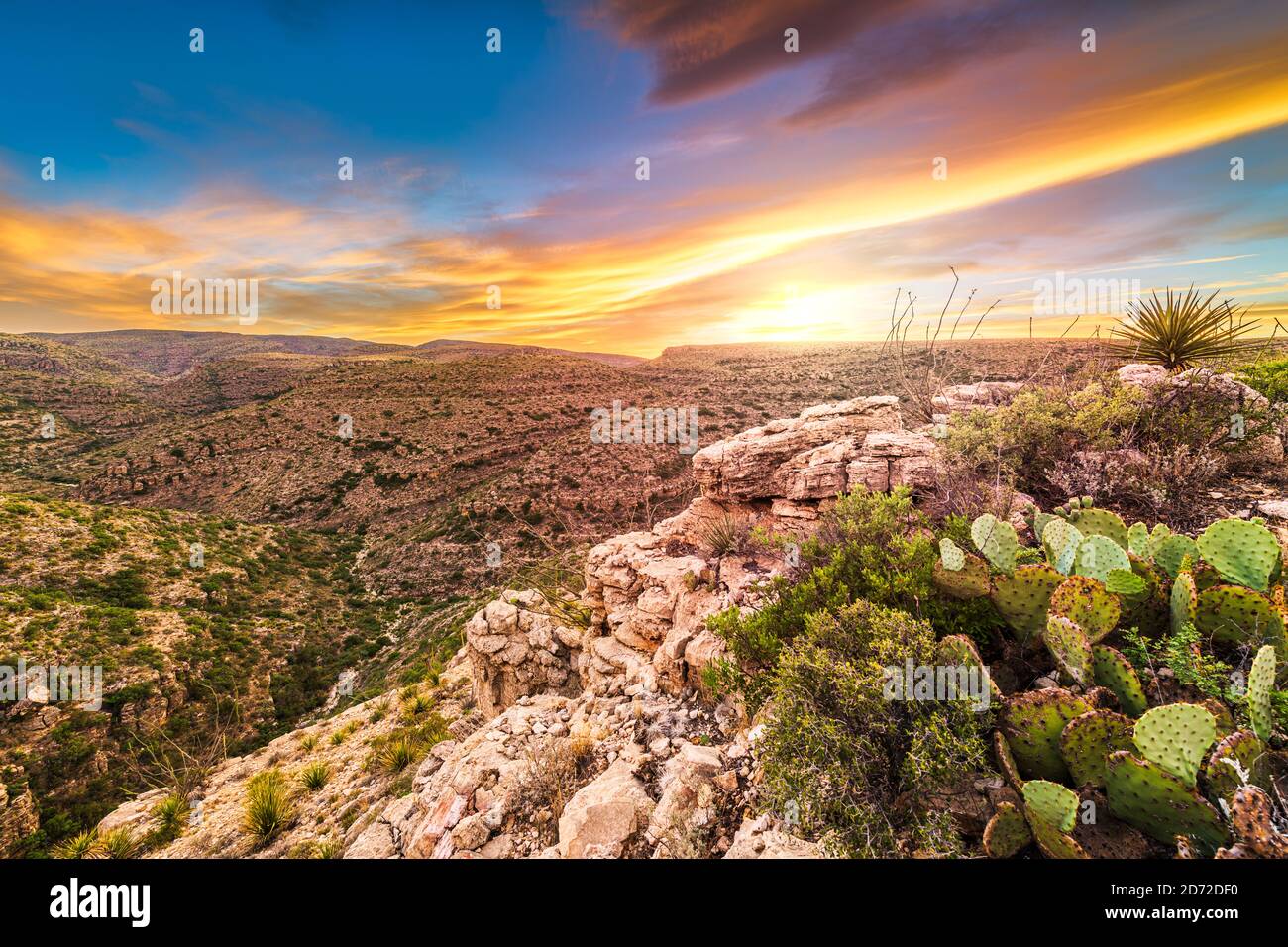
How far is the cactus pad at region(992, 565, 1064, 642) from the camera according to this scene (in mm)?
3201

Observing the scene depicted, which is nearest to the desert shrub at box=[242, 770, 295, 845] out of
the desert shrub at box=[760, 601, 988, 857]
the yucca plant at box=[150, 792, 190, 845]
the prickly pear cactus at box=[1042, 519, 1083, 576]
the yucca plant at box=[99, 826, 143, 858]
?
the yucca plant at box=[150, 792, 190, 845]

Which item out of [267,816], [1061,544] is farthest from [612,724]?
[267,816]

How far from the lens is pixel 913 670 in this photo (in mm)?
2896

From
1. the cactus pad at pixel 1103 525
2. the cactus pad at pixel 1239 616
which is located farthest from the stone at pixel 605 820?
the cactus pad at pixel 1103 525

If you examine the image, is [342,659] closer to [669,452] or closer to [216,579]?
[216,579]

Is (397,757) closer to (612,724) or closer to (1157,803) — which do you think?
(612,724)

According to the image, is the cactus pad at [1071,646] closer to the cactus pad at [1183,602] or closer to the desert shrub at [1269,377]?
the cactus pad at [1183,602]

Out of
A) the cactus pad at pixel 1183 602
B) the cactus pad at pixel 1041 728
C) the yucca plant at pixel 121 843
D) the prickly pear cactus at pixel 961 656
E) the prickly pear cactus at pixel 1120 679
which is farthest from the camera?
the yucca plant at pixel 121 843

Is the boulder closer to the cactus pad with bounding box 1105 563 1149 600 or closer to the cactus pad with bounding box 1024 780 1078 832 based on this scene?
the cactus pad with bounding box 1105 563 1149 600

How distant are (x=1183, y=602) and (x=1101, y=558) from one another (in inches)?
18.3

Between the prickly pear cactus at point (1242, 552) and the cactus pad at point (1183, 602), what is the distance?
42 centimetres

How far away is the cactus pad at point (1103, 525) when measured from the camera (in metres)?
4.08

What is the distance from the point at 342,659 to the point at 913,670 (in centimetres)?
2628
